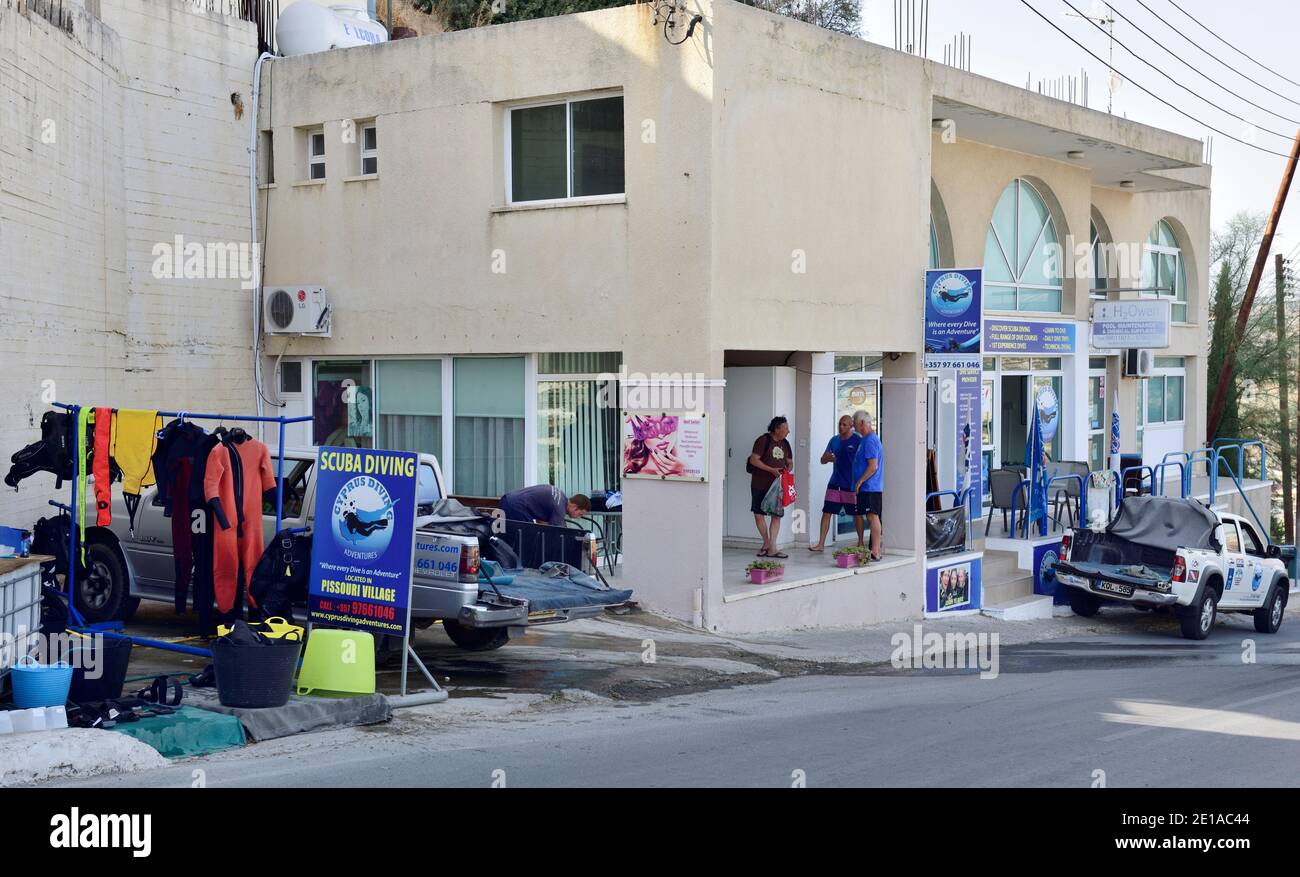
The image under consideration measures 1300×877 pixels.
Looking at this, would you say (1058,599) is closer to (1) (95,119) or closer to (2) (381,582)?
(2) (381,582)

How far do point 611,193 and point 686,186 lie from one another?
1134mm

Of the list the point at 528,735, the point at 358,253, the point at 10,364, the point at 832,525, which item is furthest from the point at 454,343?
the point at 528,735

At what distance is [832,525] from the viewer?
19.6m

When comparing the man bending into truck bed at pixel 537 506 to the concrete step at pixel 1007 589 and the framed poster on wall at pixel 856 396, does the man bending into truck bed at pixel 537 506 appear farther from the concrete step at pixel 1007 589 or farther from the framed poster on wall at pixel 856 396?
the concrete step at pixel 1007 589

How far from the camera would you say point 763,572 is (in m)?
15.7

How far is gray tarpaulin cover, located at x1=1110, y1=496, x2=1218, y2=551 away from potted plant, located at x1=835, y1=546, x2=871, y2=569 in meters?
4.10

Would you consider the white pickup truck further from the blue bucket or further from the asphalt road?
the blue bucket

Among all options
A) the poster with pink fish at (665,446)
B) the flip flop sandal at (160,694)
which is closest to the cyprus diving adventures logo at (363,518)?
the flip flop sandal at (160,694)

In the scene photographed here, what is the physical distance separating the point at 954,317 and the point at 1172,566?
4565 millimetres

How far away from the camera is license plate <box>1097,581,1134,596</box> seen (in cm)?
1827

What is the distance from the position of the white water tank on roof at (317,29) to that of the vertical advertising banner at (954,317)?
8582 millimetres

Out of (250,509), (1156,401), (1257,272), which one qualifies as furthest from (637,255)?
(1257,272)

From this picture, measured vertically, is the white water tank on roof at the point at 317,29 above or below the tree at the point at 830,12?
below

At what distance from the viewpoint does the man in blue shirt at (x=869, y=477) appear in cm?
1728
